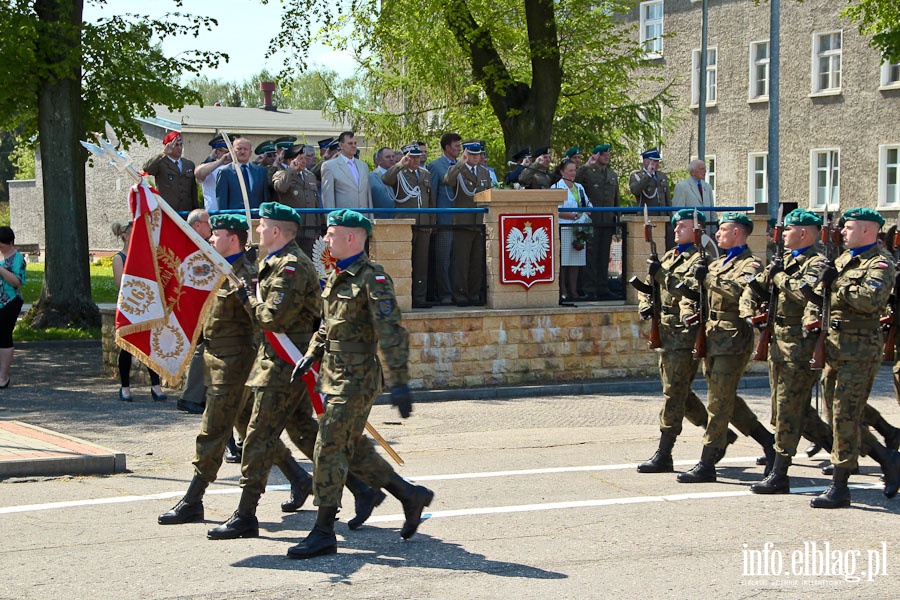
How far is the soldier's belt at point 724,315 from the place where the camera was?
874cm

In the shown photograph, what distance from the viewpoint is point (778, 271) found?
333 inches

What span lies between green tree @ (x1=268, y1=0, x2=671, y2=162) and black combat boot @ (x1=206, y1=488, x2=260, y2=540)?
585 inches

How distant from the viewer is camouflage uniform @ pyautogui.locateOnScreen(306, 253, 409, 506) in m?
6.61

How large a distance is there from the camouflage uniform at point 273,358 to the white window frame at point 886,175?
30894mm

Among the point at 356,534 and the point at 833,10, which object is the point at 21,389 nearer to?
the point at 356,534

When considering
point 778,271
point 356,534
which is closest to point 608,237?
point 778,271

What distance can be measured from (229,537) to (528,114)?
15.4 metres

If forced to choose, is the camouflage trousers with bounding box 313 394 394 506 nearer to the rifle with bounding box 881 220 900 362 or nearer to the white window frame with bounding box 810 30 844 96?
the rifle with bounding box 881 220 900 362

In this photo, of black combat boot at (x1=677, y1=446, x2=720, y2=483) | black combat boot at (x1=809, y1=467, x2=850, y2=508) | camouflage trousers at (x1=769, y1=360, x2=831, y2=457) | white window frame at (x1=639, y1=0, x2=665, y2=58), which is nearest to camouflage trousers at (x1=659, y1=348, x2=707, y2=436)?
black combat boot at (x1=677, y1=446, x2=720, y2=483)

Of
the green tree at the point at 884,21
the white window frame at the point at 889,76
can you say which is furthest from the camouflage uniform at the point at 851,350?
the white window frame at the point at 889,76

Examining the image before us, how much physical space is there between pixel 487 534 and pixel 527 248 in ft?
24.5

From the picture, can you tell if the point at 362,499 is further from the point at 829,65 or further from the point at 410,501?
the point at 829,65

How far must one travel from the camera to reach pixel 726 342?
875 cm

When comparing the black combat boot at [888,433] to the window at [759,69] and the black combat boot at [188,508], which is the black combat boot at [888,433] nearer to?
the black combat boot at [188,508]
